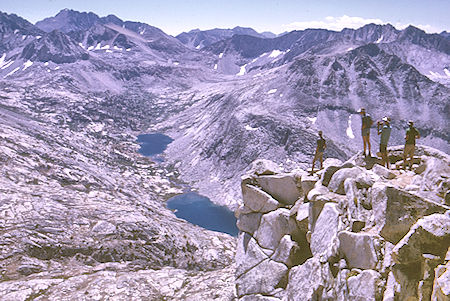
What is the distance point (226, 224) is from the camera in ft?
327

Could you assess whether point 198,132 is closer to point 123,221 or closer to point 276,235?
point 123,221

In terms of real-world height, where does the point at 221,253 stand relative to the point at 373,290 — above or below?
below

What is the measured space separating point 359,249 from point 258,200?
1020cm

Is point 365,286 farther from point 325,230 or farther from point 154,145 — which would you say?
point 154,145

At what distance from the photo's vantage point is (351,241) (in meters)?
15.0

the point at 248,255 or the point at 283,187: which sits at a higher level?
the point at 283,187

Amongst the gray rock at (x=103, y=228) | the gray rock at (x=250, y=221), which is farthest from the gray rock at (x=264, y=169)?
the gray rock at (x=103, y=228)

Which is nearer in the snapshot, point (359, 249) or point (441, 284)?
point (441, 284)

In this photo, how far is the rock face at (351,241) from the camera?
12.2 m

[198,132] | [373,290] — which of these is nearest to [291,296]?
[373,290]

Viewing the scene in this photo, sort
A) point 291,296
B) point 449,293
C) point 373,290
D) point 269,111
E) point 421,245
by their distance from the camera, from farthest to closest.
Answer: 1. point 269,111
2. point 291,296
3. point 373,290
4. point 421,245
5. point 449,293

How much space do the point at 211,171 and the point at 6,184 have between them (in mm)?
85642

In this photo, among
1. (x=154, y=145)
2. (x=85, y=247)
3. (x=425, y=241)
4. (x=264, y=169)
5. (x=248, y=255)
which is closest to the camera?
(x=425, y=241)

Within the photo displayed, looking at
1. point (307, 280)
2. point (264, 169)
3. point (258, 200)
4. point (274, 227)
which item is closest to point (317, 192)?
point (274, 227)
